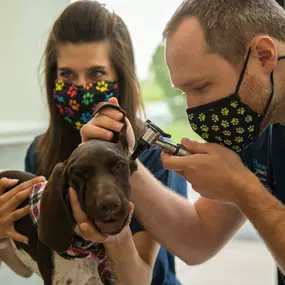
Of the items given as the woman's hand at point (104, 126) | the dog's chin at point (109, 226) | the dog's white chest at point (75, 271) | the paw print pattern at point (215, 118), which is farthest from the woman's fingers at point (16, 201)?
the paw print pattern at point (215, 118)

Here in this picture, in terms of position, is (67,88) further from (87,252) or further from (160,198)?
(87,252)

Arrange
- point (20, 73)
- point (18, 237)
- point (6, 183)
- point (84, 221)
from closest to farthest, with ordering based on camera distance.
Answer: point (84, 221) < point (18, 237) < point (6, 183) < point (20, 73)

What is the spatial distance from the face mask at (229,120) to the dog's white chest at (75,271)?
18.1 inches

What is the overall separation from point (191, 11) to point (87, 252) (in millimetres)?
668

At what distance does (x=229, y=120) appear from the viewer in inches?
47.4

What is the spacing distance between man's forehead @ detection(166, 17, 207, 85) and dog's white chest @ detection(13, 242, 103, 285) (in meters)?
0.53

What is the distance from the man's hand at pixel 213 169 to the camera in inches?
44.3

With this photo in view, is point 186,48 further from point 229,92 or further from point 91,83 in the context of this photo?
point 91,83

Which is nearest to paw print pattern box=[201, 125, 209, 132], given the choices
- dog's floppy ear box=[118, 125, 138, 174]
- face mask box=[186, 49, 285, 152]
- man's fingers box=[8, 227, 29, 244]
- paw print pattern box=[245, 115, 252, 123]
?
face mask box=[186, 49, 285, 152]

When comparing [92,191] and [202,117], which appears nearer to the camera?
[92,191]

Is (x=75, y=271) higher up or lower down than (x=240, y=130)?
lower down

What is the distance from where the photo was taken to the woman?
145cm

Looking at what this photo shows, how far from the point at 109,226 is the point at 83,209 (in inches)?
2.5

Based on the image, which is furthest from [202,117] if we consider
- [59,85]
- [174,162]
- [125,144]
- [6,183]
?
[6,183]
